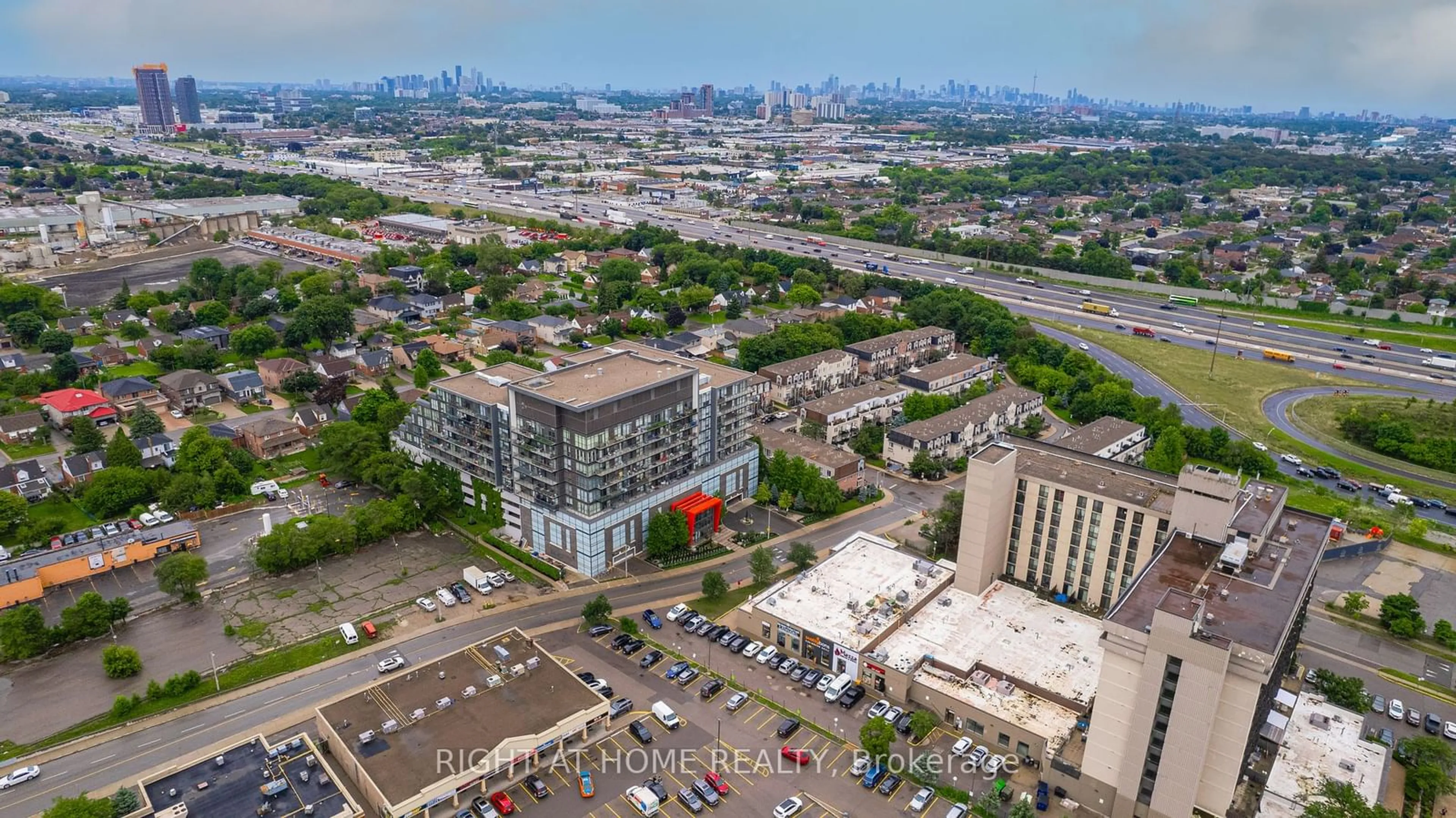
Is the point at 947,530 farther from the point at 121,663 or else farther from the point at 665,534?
the point at 121,663

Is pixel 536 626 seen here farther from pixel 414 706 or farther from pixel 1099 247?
pixel 1099 247

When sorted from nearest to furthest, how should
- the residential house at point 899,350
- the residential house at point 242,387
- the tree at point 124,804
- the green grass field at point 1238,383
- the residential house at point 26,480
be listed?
the tree at point 124,804
the residential house at point 26,480
the green grass field at point 1238,383
the residential house at point 242,387
the residential house at point 899,350

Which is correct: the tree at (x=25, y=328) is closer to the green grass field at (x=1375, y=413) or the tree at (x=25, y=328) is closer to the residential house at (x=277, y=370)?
the residential house at (x=277, y=370)

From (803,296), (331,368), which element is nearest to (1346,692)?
(803,296)

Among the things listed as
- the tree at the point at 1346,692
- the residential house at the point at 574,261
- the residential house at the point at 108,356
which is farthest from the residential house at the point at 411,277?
the tree at the point at 1346,692

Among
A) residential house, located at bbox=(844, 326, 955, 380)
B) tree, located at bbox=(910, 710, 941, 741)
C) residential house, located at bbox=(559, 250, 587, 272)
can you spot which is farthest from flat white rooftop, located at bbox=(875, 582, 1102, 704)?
residential house, located at bbox=(559, 250, 587, 272)

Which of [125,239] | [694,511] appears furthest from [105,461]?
[125,239]

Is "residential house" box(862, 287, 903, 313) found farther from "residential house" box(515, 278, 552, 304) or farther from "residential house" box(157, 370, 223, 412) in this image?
"residential house" box(157, 370, 223, 412)

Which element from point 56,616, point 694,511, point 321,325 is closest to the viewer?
point 56,616
